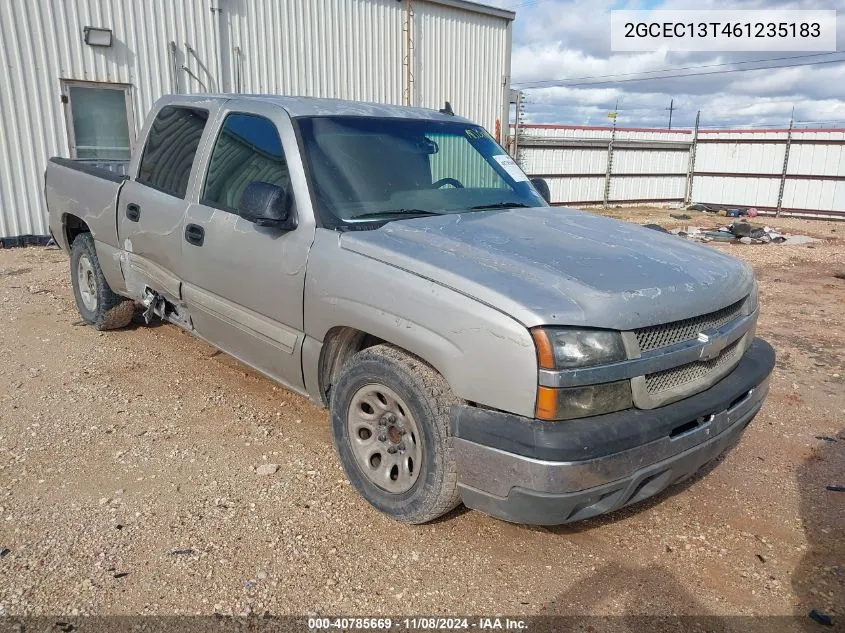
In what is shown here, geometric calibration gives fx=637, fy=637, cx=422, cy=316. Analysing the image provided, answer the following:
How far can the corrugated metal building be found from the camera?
986cm

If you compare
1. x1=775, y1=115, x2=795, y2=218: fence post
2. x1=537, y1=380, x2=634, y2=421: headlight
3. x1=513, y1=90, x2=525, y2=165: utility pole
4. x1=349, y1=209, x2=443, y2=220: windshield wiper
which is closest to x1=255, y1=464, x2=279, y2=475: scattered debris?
x1=349, y1=209, x2=443, y2=220: windshield wiper

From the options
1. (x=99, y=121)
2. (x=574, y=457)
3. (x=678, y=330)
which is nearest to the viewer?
(x=574, y=457)

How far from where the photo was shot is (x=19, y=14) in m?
9.54

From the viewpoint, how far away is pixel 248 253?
11.3ft

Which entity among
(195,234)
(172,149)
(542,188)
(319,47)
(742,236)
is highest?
(319,47)

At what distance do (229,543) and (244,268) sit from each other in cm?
144

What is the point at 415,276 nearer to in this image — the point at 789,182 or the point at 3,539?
the point at 3,539

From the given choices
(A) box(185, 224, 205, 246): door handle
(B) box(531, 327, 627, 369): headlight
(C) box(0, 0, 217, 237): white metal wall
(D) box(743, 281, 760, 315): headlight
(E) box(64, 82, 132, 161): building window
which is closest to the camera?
(B) box(531, 327, 627, 369): headlight

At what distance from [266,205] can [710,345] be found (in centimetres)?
210

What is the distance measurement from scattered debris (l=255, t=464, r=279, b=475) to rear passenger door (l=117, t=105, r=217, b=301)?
1.37 meters

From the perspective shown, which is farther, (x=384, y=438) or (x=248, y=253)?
(x=248, y=253)

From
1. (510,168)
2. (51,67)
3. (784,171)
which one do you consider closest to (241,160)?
(510,168)

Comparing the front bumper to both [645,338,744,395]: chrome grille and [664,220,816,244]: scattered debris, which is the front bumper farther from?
[664,220,816,244]: scattered debris

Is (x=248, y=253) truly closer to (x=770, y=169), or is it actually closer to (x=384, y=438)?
(x=384, y=438)
